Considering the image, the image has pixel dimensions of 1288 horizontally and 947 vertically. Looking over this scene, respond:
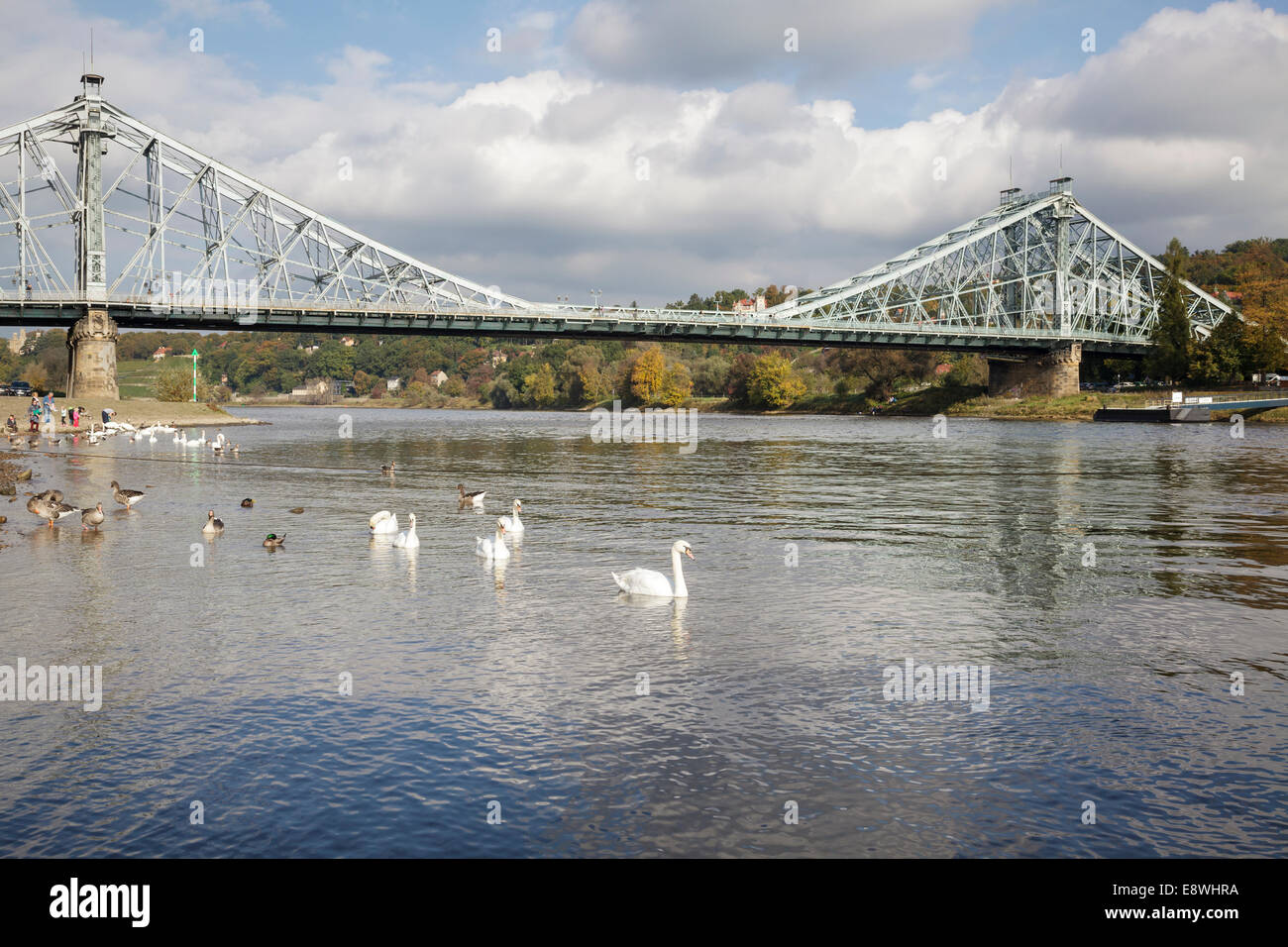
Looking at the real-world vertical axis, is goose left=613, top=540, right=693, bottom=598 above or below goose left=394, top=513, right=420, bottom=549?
below

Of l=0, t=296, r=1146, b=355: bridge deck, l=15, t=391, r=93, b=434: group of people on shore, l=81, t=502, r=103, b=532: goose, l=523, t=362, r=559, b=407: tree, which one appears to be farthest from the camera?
l=523, t=362, r=559, b=407: tree

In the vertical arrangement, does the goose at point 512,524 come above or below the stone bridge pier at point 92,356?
below

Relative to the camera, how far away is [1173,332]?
10488 cm

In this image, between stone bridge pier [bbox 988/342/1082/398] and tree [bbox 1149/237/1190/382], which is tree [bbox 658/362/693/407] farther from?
tree [bbox 1149/237/1190/382]

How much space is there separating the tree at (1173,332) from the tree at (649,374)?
6093cm

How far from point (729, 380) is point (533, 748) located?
141m

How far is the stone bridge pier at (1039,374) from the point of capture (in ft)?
368

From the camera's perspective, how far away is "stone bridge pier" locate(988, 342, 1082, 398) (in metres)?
112

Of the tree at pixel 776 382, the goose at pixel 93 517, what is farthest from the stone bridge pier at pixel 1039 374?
the goose at pixel 93 517

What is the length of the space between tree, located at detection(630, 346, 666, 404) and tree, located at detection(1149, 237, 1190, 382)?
6093 centimetres

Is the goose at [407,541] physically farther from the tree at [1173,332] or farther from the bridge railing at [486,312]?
the tree at [1173,332]

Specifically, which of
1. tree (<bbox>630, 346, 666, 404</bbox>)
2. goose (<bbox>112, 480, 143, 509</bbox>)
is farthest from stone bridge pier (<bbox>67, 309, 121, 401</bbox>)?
tree (<bbox>630, 346, 666, 404</bbox>)
